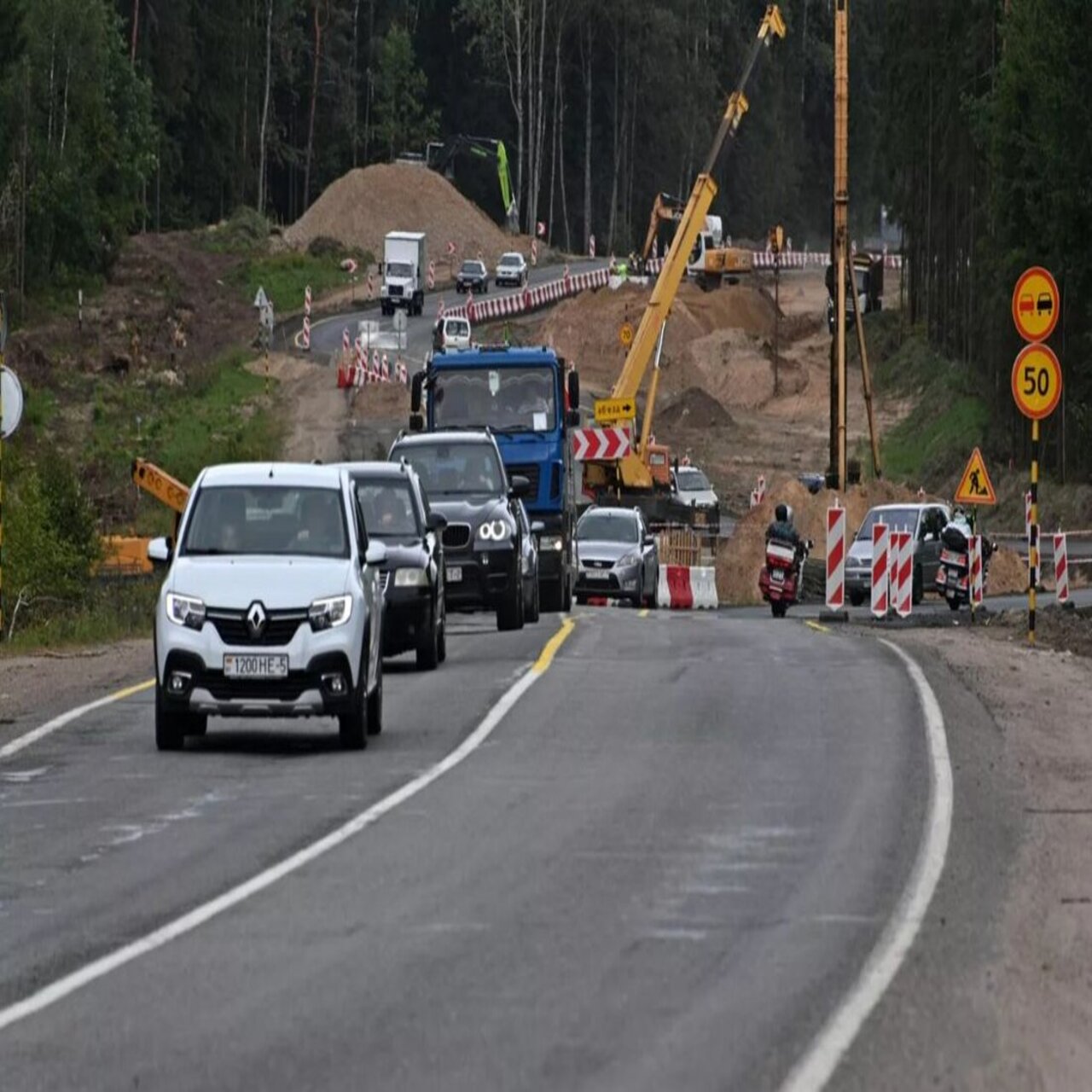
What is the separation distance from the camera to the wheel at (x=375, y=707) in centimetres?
1928

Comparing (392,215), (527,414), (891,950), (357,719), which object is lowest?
(891,950)

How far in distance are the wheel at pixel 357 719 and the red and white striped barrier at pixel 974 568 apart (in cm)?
2003

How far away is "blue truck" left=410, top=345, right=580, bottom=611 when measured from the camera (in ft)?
120

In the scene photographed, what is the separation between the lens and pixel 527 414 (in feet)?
121

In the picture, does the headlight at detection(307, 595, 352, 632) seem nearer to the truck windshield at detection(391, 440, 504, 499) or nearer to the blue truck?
the truck windshield at detection(391, 440, 504, 499)

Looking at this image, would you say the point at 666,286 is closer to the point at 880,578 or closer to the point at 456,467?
the point at 880,578

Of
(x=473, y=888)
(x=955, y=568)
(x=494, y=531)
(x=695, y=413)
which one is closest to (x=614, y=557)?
(x=955, y=568)

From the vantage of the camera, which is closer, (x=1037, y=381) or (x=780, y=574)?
(x=1037, y=381)

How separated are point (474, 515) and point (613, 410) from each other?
24563 mm

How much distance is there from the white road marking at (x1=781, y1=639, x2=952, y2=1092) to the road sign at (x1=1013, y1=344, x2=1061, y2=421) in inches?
415

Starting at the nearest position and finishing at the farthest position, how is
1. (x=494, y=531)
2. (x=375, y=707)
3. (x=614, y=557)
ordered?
(x=375, y=707)
(x=494, y=531)
(x=614, y=557)

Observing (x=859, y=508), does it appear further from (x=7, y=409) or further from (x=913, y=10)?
(x=913, y=10)

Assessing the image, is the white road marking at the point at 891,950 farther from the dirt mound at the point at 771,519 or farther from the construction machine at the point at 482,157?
the construction machine at the point at 482,157

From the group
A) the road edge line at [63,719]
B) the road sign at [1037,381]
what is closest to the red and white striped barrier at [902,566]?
the road sign at [1037,381]
